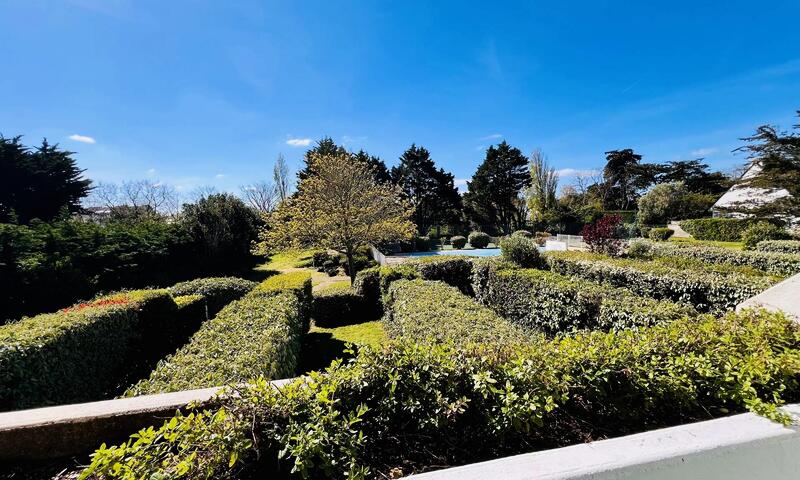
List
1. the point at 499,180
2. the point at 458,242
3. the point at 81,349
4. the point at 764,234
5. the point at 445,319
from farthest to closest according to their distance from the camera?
the point at 499,180, the point at 458,242, the point at 764,234, the point at 81,349, the point at 445,319

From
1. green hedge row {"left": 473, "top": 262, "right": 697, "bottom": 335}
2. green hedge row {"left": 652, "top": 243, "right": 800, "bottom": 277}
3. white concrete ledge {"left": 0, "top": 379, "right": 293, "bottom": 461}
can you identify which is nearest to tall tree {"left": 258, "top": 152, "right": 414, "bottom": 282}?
green hedge row {"left": 473, "top": 262, "right": 697, "bottom": 335}

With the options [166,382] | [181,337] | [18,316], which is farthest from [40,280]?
[166,382]

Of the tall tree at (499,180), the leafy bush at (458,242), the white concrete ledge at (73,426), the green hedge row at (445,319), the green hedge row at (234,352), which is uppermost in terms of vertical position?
the tall tree at (499,180)

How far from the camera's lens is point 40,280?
429 inches

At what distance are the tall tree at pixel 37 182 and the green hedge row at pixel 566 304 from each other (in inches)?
973

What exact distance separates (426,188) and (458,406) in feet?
133

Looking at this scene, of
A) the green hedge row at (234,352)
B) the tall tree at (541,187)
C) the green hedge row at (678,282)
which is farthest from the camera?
the tall tree at (541,187)

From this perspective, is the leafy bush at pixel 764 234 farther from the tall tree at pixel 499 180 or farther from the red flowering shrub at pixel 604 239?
the tall tree at pixel 499 180

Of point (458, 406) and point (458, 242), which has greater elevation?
point (458, 406)

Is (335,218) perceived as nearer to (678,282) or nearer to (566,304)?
(566,304)

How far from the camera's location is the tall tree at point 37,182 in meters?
19.4

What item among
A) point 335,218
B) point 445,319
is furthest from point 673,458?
point 335,218

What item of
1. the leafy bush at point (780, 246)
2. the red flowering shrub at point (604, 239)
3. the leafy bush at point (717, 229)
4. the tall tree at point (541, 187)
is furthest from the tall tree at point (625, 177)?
the red flowering shrub at point (604, 239)

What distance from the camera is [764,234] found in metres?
17.6
